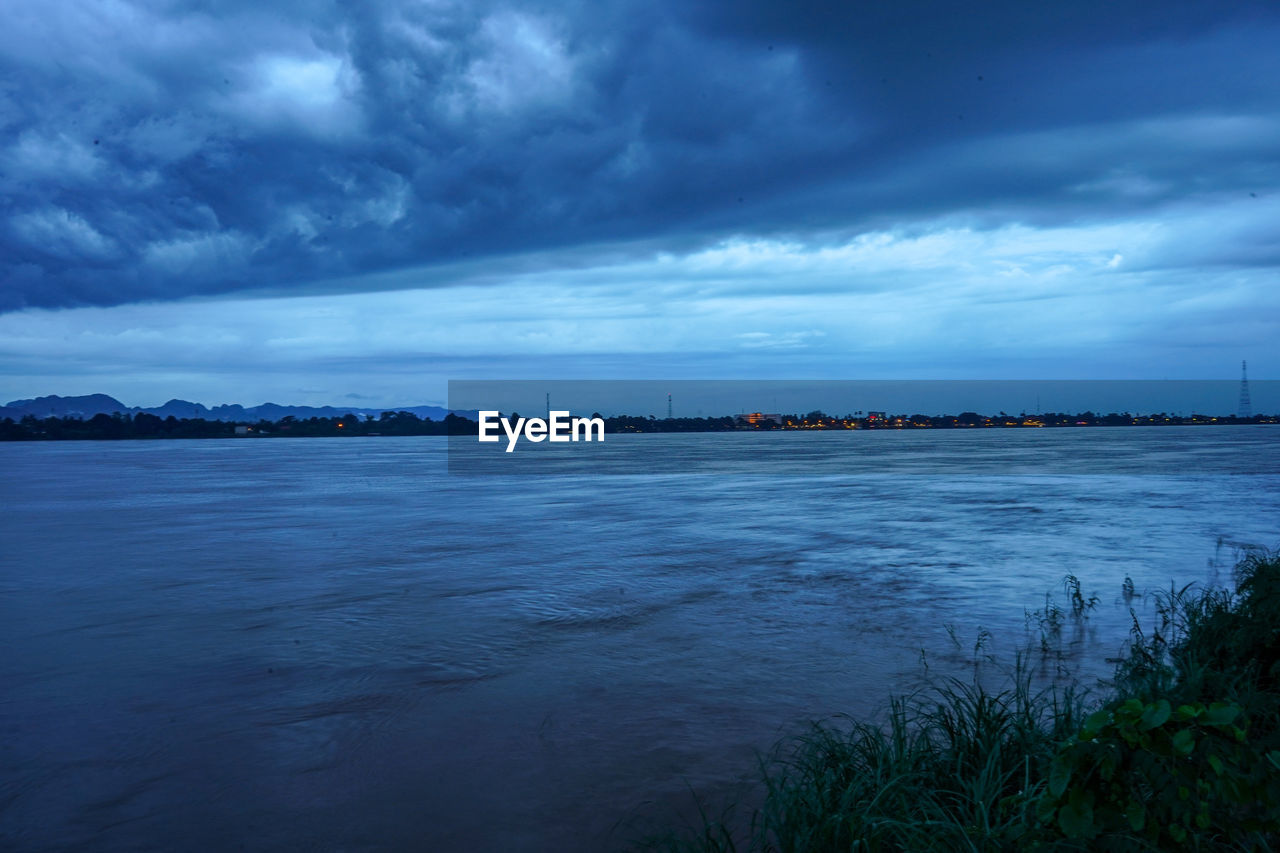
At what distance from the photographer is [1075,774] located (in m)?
3.13

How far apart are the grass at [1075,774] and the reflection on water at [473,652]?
1.36m

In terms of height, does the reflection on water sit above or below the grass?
below

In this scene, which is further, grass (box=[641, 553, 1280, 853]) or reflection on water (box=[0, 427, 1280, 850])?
reflection on water (box=[0, 427, 1280, 850])

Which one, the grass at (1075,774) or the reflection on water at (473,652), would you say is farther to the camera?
the reflection on water at (473,652)

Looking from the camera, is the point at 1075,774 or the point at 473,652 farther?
the point at 473,652

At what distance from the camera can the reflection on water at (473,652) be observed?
6.50m

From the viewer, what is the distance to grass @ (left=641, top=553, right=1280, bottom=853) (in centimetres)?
305

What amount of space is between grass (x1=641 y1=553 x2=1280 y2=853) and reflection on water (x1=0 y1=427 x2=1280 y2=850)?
136cm

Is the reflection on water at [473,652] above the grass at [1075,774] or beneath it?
beneath

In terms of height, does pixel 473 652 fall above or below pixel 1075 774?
below

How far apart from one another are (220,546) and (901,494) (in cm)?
2539

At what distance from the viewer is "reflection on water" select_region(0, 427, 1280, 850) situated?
650 cm

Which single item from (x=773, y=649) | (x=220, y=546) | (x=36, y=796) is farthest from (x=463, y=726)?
(x=220, y=546)

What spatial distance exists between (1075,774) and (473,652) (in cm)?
856
